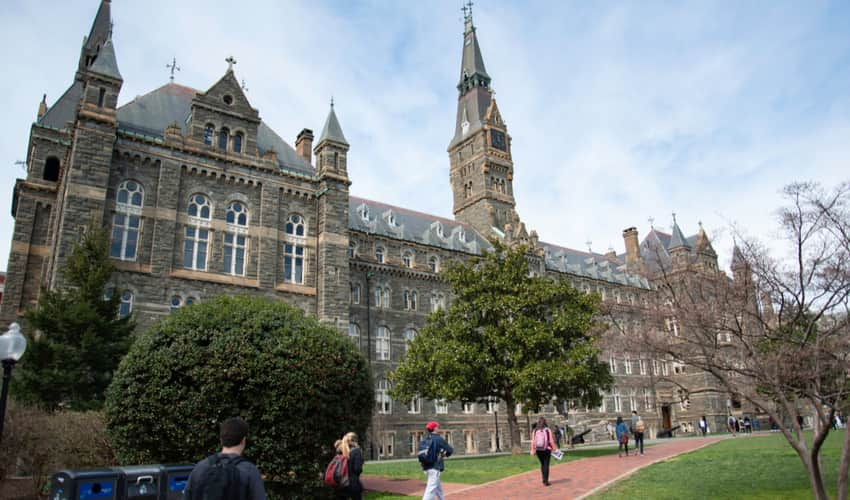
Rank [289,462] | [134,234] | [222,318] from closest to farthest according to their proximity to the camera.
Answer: [289,462]
[222,318]
[134,234]

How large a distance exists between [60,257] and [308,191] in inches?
494

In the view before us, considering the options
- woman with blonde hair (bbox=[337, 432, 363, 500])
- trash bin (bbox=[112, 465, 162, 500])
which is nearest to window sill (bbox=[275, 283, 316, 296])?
woman with blonde hair (bbox=[337, 432, 363, 500])

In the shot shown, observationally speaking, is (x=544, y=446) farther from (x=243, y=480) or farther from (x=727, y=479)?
(x=243, y=480)

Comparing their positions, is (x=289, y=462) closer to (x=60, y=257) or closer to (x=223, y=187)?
(x=60, y=257)

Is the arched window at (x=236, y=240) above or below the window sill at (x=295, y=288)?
above

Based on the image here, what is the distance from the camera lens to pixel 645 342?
1254 centimetres

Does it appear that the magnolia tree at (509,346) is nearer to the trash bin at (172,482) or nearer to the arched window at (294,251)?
the arched window at (294,251)

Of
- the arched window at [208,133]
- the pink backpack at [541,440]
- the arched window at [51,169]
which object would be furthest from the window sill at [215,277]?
the pink backpack at [541,440]

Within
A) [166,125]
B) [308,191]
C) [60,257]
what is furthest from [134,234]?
[308,191]

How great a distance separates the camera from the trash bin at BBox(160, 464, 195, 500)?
9.38 m

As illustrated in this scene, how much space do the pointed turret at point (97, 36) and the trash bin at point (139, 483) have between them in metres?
36.6

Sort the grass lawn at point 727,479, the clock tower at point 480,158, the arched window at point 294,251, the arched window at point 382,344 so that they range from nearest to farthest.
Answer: the grass lawn at point 727,479 → the arched window at point 294,251 → the arched window at point 382,344 → the clock tower at point 480,158

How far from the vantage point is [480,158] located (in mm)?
63281

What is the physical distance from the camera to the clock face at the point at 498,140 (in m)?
64.4
